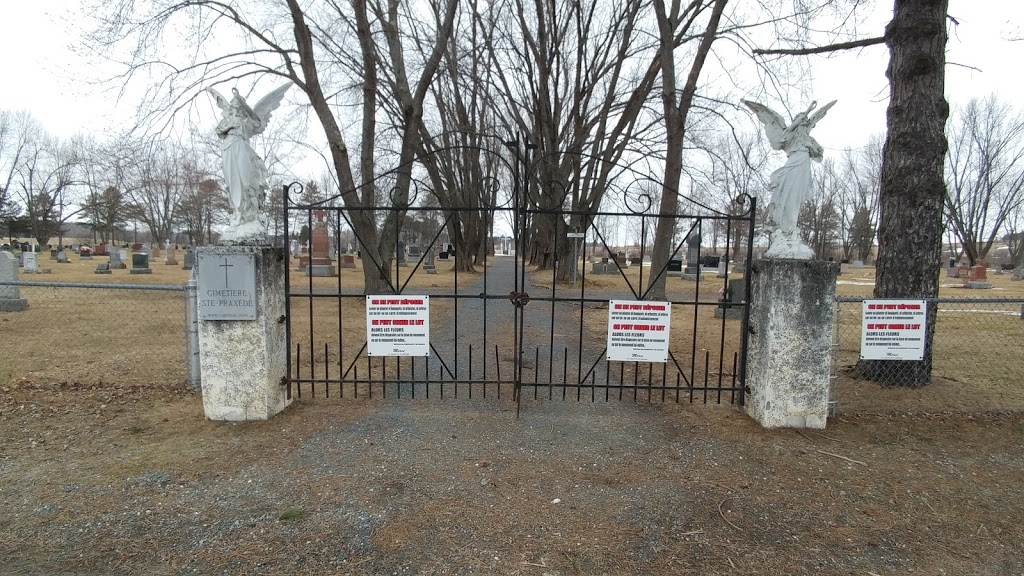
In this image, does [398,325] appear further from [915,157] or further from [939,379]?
[939,379]

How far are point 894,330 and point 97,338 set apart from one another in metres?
10.8

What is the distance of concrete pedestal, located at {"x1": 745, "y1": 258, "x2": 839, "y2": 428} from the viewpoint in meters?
4.47

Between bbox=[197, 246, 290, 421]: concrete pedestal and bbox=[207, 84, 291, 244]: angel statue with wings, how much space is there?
176 millimetres

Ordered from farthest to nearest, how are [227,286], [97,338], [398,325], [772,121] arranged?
[97,338], [398,325], [772,121], [227,286]

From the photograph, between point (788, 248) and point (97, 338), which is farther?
point (97, 338)

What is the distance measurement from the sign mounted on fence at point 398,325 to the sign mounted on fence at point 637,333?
1.80m

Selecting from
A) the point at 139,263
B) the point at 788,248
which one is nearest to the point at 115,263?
the point at 139,263

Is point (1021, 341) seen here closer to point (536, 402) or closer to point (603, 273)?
point (536, 402)

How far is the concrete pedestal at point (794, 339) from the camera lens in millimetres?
4469

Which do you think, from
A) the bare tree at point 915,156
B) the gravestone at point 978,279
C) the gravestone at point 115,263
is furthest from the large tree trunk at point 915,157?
the gravestone at point 115,263

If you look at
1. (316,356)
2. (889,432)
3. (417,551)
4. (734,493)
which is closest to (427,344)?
(417,551)

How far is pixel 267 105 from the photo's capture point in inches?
189

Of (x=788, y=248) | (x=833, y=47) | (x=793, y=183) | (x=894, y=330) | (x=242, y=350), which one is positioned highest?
(x=833, y=47)

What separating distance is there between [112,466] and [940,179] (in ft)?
27.4
